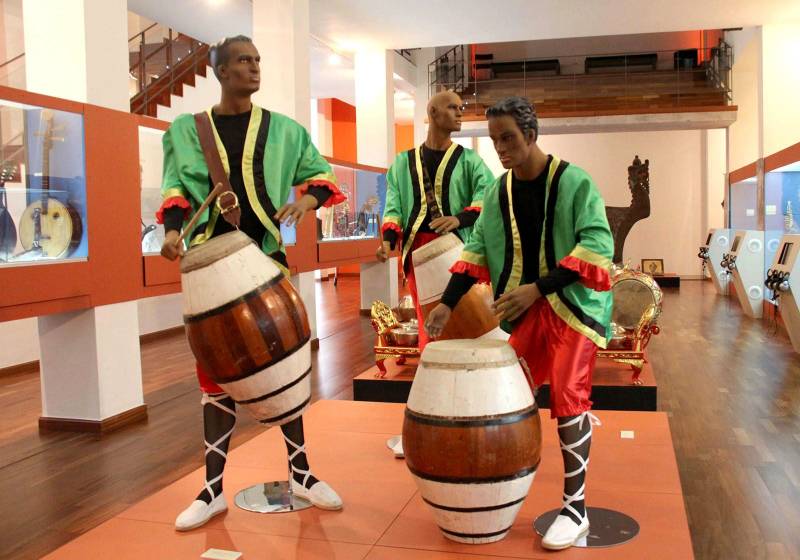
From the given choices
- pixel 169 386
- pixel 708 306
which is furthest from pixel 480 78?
pixel 169 386

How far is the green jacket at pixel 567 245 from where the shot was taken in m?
→ 2.41

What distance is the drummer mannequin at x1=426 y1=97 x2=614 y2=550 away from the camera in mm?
2432

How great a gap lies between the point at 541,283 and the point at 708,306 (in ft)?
32.7

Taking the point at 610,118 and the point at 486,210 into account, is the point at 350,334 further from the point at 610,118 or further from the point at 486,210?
the point at 610,118

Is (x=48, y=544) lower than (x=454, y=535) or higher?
lower

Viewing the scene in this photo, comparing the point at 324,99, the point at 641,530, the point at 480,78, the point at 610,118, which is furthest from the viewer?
the point at 480,78

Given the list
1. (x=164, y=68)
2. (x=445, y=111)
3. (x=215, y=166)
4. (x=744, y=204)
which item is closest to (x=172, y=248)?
(x=215, y=166)

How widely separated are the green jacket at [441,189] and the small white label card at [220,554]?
58.6 inches

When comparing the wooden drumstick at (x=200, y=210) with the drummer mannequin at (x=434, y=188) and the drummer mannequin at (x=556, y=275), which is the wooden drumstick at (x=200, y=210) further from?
the drummer mannequin at (x=434, y=188)

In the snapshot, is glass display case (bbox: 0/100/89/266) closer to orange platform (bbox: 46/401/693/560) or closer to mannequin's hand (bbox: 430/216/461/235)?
orange platform (bbox: 46/401/693/560)

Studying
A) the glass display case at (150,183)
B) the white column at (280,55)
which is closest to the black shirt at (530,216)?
the glass display case at (150,183)

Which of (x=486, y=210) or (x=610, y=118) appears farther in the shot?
(x=610, y=118)

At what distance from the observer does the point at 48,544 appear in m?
3.04

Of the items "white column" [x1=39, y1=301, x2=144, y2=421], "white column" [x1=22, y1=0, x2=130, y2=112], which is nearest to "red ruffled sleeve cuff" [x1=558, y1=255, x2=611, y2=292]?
"white column" [x1=39, y1=301, x2=144, y2=421]
